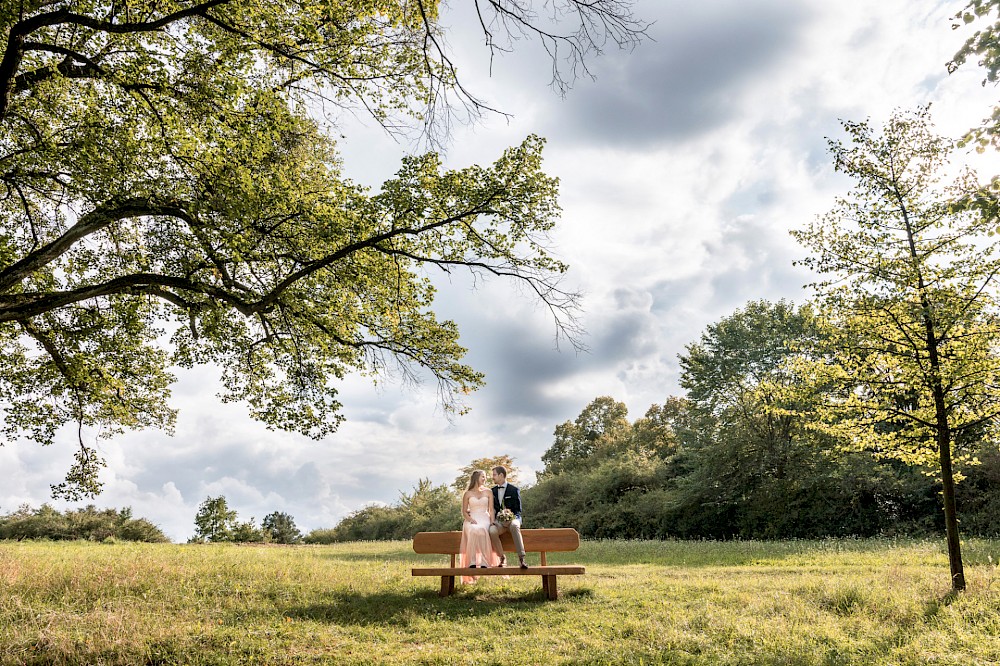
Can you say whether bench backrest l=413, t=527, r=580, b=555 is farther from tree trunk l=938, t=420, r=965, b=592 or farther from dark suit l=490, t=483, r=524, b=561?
tree trunk l=938, t=420, r=965, b=592

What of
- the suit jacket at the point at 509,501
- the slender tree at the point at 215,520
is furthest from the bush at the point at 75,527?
the suit jacket at the point at 509,501

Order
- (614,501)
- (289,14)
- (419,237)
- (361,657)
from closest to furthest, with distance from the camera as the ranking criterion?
1. (361,657)
2. (289,14)
3. (419,237)
4. (614,501)

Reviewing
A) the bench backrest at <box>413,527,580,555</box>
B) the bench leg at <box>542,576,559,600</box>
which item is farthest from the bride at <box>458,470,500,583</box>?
the bench leg at <box>542,576,559,600</box>

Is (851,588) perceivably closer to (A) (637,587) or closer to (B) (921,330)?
(A) (637,587)

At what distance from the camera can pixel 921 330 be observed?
31.2ft

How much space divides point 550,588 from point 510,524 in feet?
3.82

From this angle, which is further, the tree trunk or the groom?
the groom

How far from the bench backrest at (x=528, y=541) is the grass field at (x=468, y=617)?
2.09ft

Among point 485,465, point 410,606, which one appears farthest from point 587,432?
point 410,606

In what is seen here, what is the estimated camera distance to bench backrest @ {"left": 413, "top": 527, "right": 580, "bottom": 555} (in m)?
9.72

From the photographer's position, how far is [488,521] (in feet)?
32.4

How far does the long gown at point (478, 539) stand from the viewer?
31.6ft

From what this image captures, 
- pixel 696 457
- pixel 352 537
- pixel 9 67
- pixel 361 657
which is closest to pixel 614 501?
pixel 696 457

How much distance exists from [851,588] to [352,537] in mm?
30292
